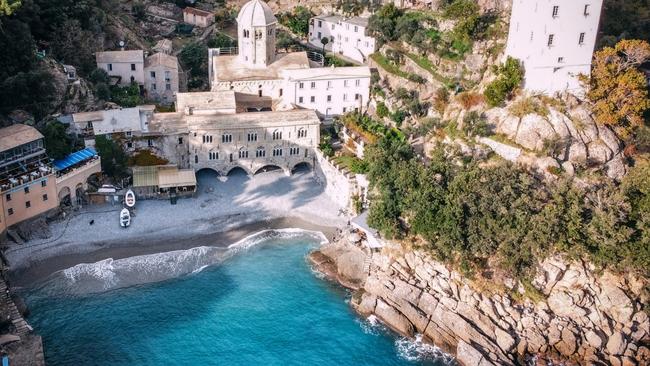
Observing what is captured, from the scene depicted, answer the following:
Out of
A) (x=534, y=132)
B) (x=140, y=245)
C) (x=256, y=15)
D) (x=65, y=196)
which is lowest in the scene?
(x=140, y=245)

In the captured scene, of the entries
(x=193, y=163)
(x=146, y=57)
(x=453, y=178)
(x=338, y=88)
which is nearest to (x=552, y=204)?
(x=453, y=178)

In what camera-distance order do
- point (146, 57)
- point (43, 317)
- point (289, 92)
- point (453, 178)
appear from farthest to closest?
point (146, 57) → point (289, 92) → point (453, 178) → point (43, 317)

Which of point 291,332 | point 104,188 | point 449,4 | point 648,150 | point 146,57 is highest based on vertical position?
point 449,4

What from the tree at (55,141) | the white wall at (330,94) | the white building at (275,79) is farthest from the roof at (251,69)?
the tree at (55,141)

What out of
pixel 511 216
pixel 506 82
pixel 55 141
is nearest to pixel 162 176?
pixel 55 141

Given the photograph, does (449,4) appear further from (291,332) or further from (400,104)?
(291,332)

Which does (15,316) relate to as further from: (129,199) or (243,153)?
(243,153)
